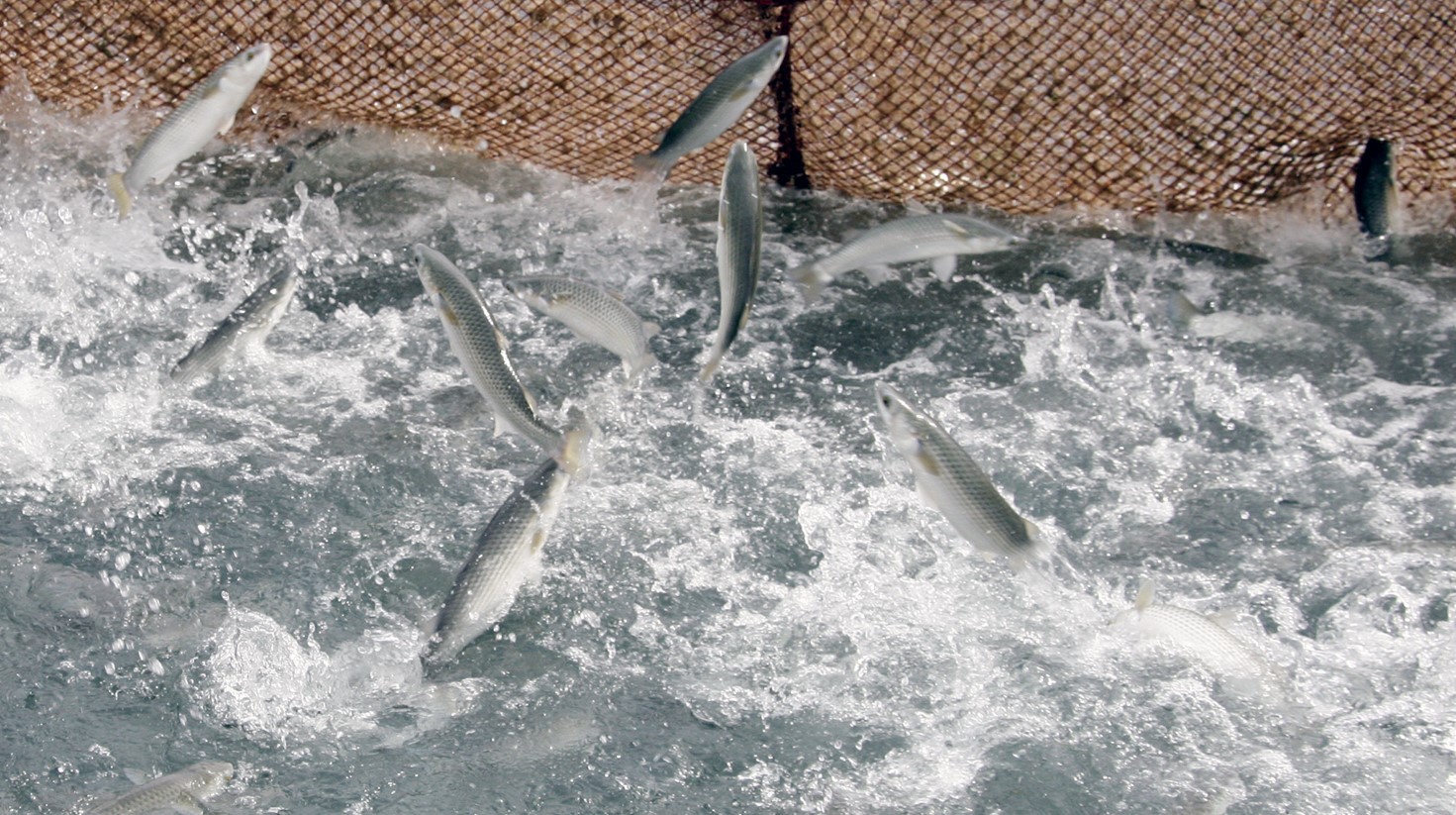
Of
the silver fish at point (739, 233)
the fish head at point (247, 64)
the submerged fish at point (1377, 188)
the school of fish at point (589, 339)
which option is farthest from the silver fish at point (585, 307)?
the submerged fish at point (1377, 188)

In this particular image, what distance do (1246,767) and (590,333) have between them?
2.23 meters

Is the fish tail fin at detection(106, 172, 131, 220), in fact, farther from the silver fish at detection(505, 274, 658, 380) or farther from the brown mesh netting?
the brown mesh netting

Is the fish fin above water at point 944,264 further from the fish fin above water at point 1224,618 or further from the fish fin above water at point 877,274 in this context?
the fish fin above water at point 1224,618

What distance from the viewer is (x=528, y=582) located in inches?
160

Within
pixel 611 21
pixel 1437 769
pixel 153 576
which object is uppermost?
pixel 611 21

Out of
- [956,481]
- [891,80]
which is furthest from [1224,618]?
[891,80]

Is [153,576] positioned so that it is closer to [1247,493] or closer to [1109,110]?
[1247,493]

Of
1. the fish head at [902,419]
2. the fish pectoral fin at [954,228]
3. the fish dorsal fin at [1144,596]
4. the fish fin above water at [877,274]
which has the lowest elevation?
the fish fin above water at [877,274]

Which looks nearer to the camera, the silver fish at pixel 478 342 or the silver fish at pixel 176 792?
the silver fish at pixel 176 792

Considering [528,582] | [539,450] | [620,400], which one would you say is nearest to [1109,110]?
[620,400]

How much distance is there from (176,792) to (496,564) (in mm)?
908

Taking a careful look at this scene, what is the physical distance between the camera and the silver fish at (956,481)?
3.42 metres

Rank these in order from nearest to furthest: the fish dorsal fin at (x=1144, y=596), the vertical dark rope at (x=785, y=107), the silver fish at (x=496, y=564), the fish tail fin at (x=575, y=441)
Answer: the silver fish at (x=496, y=564), the fish dorsal fin at (x=1144, y=596), the fish tail fin at (x=575, y=441), the vertical dark rope at (x=785, y=107)

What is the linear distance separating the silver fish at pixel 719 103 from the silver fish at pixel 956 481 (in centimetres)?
125
